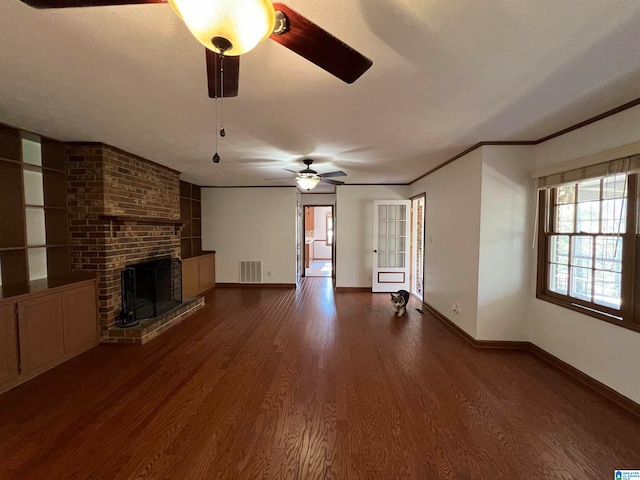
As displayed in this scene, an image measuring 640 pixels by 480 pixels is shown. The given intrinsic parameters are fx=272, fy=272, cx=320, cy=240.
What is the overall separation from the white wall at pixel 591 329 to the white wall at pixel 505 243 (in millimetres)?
113

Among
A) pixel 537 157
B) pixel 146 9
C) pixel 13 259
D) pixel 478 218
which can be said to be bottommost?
pixel 13 259

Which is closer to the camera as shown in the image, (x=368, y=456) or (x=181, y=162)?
(x=368, y=456)

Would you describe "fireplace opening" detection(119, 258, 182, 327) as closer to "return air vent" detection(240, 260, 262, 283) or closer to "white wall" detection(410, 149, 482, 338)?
"return air vent" detection(240, 260, 262, 283)

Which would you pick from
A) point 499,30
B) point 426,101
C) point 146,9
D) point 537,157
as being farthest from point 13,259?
point 537,157

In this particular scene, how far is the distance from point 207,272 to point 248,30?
5918mm

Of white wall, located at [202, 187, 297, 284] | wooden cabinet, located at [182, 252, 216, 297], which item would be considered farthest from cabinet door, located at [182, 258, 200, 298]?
white wall, located at [202, 187, 297, 284]

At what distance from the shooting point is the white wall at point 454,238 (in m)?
3.34

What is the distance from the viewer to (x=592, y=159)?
2383 mm

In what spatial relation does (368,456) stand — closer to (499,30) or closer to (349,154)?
(499,30)

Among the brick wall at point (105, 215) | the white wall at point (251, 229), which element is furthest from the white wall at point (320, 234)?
the brick wall at point (105, 215)

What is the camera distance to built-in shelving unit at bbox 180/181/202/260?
5.74m

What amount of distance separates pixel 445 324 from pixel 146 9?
4.51m

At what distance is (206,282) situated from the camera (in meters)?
6.09

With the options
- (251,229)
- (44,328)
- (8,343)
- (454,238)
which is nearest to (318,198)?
(251,229)
